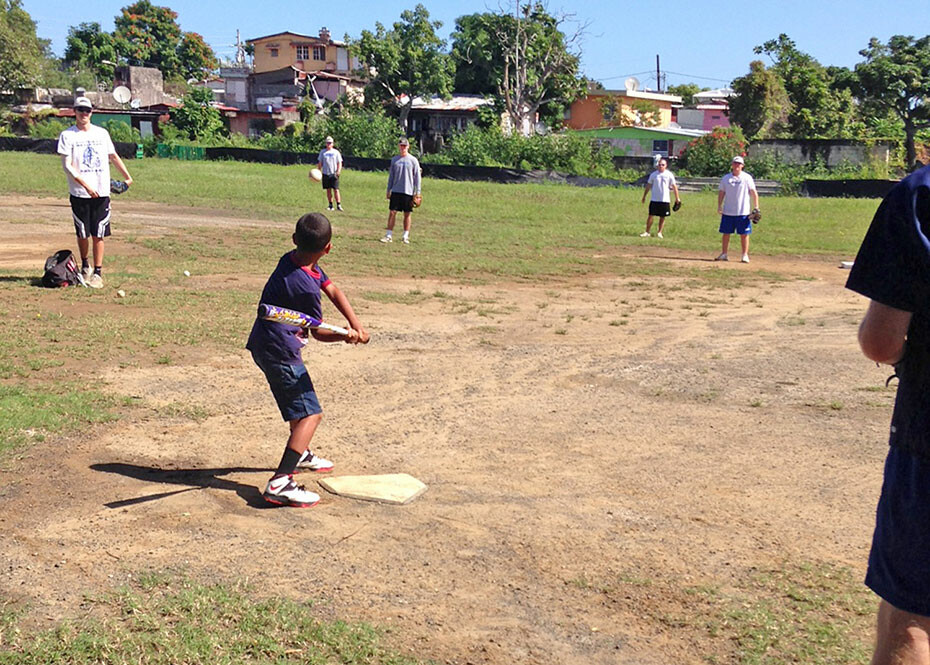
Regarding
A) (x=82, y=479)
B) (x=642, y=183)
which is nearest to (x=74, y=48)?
(x=642, y=183)

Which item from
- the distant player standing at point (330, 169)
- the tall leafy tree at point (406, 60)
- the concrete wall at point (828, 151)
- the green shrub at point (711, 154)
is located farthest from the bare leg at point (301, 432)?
the tall leafy tree at point (406, 60)

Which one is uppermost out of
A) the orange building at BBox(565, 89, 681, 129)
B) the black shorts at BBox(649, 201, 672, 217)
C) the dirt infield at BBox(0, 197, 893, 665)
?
the orange building at BBox(565, 89, 681, 129)

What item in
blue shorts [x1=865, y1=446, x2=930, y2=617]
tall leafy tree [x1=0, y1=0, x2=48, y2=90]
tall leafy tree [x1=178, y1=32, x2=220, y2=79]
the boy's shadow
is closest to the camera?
blue shorts [x1=865, y1=446, x2=930, y2=617]

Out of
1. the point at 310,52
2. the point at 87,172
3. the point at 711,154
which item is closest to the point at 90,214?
the point at 87,172

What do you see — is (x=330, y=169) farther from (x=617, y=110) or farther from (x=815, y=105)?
(x=617, y=110)

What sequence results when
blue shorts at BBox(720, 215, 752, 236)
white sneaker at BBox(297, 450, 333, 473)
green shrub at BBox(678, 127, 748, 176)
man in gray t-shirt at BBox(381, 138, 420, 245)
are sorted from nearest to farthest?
white sneaker at BBox(297, 450, 333, 473), blue shorts at BBox(720, 215, 752, 236), man in gray t-shirt at BBox(381, 138, 420, 245), green shrub at BBox(678, 127, 748, 176)

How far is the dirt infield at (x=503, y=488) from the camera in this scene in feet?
14.3

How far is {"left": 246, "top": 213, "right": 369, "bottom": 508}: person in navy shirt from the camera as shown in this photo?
546 centimetres

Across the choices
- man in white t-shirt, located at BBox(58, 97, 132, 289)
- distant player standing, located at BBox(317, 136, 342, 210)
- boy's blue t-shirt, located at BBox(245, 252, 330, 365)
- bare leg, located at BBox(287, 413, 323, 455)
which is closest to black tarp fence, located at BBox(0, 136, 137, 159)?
distant player standing, located at BBox(317, 136, 342, 210)

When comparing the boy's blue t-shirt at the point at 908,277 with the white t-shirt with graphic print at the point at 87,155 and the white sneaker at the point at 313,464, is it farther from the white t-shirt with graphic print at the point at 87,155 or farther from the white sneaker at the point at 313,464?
the white t-shirt with graphic print at the point at 87,155

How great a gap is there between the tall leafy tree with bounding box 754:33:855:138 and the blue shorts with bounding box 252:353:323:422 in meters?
55.6

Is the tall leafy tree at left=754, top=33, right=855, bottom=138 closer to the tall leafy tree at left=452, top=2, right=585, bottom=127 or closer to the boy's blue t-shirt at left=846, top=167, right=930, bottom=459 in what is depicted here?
the tall leafy tree at left=452, top=2, right=585, bottom=127

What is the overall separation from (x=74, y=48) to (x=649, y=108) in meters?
69.3

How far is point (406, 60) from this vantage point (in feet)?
228
